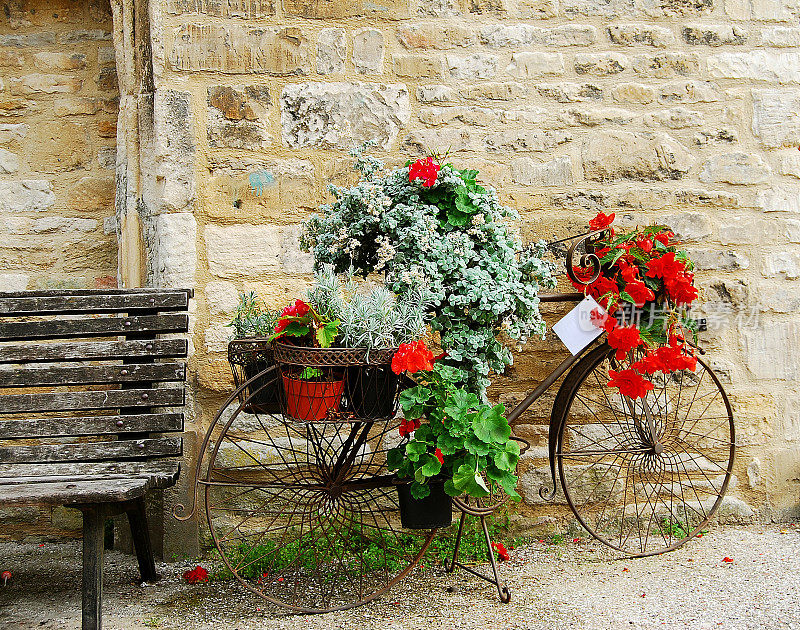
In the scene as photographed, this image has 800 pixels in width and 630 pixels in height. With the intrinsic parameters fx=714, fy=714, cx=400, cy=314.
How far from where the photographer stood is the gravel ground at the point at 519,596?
2434 mm

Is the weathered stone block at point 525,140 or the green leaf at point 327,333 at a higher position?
the weathered stone block at point 525,140

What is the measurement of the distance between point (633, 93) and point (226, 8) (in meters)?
1.85

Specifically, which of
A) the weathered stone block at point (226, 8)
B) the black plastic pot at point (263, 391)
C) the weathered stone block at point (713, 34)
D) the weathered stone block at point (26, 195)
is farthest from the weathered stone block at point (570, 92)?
the weathered stone block at point (26, 195)

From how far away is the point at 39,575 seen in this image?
289 cm

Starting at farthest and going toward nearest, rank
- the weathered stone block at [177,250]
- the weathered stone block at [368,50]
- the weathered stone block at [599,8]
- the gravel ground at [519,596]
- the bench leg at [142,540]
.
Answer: the weathered stone block at [599,8] < the weathered stone block at [368,50] < the weathered stone block at [177,250] < the bench leg at [142,540] < the gravel ground at [519,596]

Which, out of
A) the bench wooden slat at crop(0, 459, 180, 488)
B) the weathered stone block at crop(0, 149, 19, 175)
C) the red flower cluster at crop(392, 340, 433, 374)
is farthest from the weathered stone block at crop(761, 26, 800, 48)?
the weathered stone block at crop(0, 149, 19, 175)

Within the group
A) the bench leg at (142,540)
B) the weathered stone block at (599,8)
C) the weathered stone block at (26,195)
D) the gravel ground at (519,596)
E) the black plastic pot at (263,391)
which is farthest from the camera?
the weathered stone block at (26,195)

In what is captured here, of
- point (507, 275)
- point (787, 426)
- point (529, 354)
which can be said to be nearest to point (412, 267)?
point (507, 275)

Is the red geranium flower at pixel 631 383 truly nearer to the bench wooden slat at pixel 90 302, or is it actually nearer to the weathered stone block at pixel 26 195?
the bench wooden slat at pixel 90 302

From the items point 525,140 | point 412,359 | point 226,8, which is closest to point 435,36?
point 525,140

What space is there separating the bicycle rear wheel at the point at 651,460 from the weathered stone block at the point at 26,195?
2634 millimetres

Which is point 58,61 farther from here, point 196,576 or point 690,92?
point 690,92

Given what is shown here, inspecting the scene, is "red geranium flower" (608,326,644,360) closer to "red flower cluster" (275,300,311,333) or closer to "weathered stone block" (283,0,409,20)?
"red flower cluster" (275,300,311,333)

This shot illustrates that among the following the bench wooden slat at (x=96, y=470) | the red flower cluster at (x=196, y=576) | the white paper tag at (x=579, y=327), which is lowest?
the red flower cluster at (x=196, y=576)
